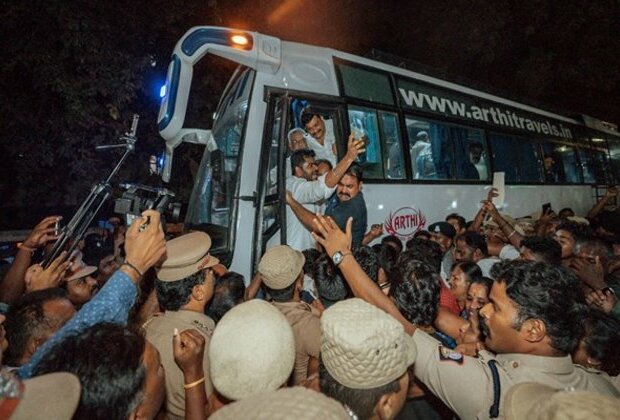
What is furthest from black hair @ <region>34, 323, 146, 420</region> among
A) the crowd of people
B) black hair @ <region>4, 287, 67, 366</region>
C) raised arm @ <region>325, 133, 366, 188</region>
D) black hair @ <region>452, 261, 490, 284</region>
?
black hair @ <region>452, 261, 490, 284</region>

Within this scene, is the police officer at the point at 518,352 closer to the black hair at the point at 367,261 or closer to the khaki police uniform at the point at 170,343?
the black hair at the point at 367,261

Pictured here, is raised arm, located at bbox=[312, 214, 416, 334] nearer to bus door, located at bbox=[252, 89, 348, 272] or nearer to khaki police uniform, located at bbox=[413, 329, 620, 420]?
khaki police uniform, located at bbox=[413, 329, 620, 420]

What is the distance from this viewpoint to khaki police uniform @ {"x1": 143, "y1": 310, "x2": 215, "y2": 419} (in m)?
1.92

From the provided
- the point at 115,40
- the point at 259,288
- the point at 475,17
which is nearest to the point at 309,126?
the point at 259,288

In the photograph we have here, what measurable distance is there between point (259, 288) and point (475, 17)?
13.7m

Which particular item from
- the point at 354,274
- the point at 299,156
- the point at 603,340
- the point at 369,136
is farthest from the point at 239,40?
the point at 603,340

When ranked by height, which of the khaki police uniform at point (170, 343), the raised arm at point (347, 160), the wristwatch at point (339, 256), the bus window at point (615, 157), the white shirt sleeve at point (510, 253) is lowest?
the khaki police uniform at point (170, 343)

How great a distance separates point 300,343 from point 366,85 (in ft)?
13.3

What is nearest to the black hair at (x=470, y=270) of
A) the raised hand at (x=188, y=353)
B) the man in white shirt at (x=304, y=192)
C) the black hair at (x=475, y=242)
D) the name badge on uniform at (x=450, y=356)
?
the black hair at (x=475, y=242)

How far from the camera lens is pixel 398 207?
5.25 meters

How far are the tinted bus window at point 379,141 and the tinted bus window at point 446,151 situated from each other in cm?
30

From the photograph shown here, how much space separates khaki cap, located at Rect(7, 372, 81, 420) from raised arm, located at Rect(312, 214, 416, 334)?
143 cm

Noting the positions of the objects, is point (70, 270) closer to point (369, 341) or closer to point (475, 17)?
point (369, 341)

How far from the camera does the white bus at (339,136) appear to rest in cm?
402
